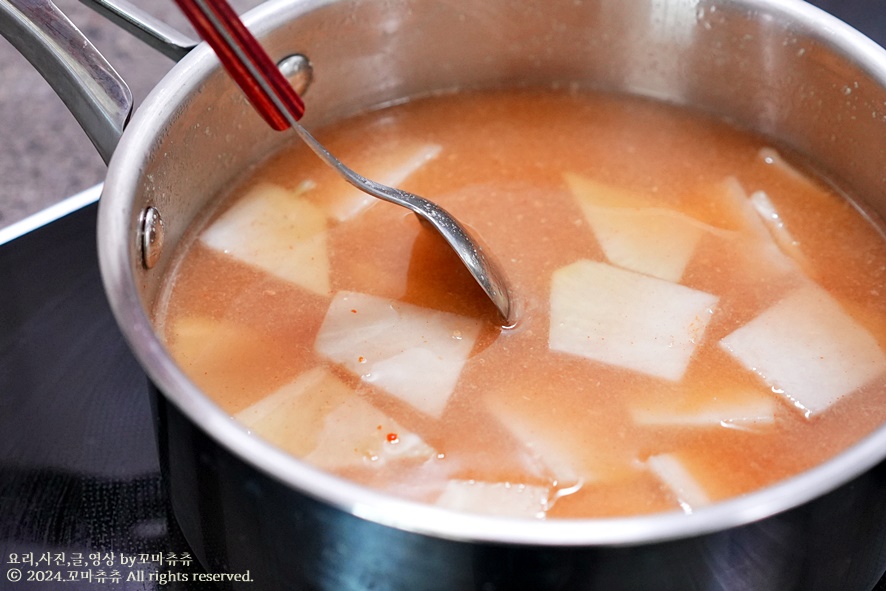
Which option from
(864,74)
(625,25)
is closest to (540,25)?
(625,25)

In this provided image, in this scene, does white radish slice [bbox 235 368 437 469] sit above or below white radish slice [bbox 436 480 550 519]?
above

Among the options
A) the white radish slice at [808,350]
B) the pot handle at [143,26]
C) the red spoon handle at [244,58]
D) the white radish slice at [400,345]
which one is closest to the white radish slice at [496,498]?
the white radish slice at [400,345]

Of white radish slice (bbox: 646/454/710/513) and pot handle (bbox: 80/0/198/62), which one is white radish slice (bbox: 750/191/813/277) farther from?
pot handle (bbox: 80/0/198/62)

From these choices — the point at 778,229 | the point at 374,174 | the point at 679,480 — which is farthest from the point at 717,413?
the point at 374,174

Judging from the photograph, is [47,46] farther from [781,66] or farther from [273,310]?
[781,66]

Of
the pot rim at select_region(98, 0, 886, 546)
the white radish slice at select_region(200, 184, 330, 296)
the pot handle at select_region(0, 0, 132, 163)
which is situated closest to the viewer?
the pot rim at select_region(98, 0, 886, 546)

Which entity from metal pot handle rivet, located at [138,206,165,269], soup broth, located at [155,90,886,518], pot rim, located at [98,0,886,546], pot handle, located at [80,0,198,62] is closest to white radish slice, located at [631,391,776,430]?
soup broth, located at [155,90,886,518]
